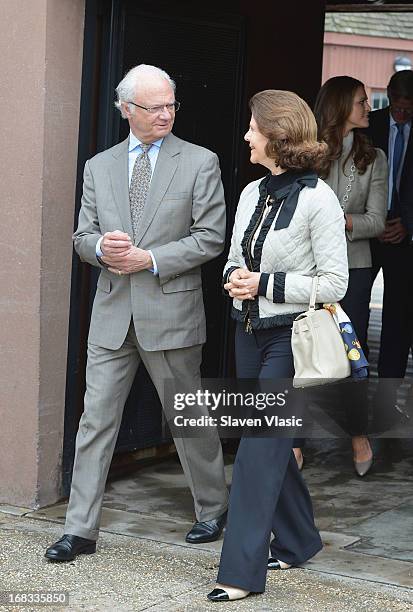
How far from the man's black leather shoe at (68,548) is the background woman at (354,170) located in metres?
2.04

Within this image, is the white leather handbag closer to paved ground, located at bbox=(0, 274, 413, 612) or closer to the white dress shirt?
paved ground, located at bbox=(0, 274, 413, 612)

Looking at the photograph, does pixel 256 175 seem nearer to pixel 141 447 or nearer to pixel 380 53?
pixel 141 447

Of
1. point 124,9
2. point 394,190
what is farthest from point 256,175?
point 124,9

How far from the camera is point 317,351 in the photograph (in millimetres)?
4340

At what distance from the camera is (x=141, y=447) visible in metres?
6.28

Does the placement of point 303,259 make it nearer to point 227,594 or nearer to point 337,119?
point 227,594

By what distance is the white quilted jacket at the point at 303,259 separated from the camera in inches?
176

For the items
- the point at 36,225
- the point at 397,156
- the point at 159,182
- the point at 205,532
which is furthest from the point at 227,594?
the point at 397,156

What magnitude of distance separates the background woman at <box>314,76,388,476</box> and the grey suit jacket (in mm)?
1097

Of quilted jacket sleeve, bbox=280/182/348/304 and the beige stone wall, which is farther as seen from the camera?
the beige stone wall

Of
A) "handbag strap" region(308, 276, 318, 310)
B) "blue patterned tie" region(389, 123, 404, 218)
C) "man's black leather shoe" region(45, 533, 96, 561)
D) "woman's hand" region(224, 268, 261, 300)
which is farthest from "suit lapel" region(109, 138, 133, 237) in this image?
"blue patterned tie" region(389, 123, 404, 218)

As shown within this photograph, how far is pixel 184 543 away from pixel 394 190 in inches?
108

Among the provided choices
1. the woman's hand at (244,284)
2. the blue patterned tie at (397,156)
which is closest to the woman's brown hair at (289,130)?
the woman's hand at (244,284)

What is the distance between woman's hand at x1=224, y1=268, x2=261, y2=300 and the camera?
14.9 feet
